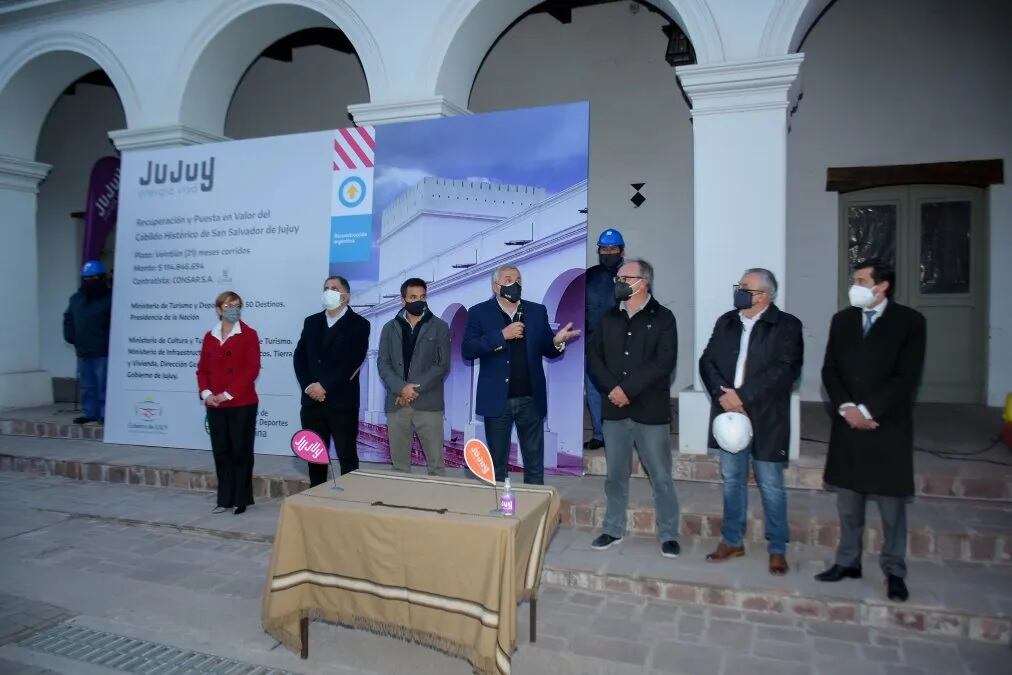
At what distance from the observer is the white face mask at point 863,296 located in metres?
3.93

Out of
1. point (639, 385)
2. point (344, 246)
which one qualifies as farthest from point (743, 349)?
point (344, 246)

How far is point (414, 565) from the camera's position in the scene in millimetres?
3094

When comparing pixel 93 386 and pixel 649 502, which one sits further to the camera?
pixel 93 386

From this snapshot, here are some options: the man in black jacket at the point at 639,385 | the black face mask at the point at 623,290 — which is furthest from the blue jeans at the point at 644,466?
the black face mask at the point at 623,290

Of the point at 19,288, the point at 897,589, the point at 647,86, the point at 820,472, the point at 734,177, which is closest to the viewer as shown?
the point at 897,589

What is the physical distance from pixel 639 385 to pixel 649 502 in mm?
1141

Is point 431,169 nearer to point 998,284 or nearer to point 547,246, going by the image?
point 547,246

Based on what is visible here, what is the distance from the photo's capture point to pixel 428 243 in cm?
595

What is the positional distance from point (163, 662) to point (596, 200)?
6.77 metres

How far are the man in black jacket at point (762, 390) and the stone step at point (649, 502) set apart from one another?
1.72 ft

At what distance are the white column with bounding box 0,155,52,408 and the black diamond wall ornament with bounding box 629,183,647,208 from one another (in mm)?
7347

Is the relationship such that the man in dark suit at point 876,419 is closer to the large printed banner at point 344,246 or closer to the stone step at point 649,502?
the stone step at point 649,502

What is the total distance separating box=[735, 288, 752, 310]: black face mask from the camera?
13.9ft

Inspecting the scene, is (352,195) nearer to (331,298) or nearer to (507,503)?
(331,298)
